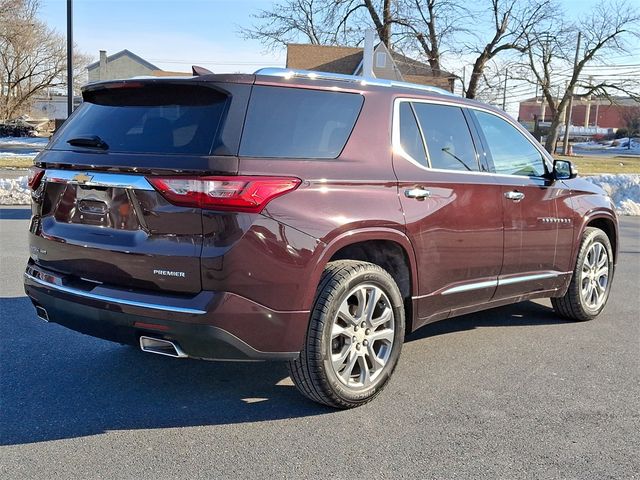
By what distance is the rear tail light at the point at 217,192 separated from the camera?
3119mm

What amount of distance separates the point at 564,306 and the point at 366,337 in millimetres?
2752

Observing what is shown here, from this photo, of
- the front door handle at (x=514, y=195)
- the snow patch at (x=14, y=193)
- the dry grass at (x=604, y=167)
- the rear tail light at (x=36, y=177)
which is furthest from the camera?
the dry grass at (x=604, y=167)

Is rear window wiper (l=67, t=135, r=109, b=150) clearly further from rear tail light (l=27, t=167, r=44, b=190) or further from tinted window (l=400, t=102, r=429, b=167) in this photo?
tinted window (l=400, t=102, r=429, b=167)

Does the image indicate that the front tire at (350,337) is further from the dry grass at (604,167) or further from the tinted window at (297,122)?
the dry grass at (604,167)

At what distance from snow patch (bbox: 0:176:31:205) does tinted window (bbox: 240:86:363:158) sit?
11.3 metres

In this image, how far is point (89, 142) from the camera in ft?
11.7

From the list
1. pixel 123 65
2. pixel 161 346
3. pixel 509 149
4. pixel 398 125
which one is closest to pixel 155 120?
pixel 161 346

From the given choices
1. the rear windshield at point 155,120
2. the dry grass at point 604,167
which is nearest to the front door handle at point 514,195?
the rear windshield at point 155,120

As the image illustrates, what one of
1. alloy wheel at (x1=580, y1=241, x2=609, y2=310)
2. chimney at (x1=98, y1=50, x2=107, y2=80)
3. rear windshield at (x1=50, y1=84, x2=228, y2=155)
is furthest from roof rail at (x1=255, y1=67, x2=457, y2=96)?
chimney at (x1=98, y1=50, x2=107, y2=80)

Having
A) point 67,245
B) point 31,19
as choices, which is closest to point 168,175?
point 67,245

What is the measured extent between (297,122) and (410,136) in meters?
0.94

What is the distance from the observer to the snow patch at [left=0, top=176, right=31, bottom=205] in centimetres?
1338

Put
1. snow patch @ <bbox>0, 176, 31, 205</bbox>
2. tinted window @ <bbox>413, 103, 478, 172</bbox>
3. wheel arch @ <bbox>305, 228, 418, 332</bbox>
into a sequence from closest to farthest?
wheel arch @ <bbox>305, 228, 418, 332</bbox> < tinted window @ <bbox>413, 103, 478, 172</bbox> < snow patch @ <bbox>0, 176, 31, 205</bbox>

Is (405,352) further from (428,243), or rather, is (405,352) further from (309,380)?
(309,380)
